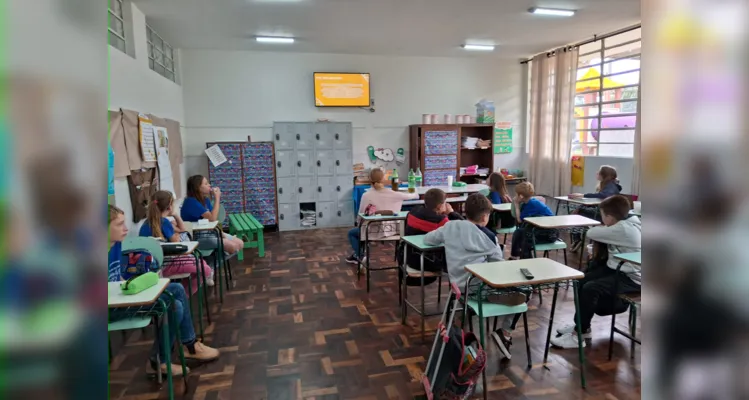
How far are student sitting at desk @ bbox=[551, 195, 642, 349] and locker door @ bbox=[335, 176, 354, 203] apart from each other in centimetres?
482

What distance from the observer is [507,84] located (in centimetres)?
842

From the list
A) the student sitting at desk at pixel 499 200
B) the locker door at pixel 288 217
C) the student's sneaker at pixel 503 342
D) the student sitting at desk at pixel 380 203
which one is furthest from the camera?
the locker door at pixel 288 217

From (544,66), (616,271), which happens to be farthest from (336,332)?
(544,66)

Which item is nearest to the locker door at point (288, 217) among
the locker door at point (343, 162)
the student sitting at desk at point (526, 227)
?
the locker door at point (343, 162)

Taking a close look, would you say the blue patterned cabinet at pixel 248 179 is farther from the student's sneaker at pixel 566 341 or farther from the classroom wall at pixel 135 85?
the student's sneaker at pixel 566 341

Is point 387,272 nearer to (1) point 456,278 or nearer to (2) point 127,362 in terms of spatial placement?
(1) point 456,278

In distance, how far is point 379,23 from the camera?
222 inches

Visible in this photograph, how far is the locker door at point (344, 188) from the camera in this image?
7496mm

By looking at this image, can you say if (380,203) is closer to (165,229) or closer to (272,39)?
(165,229)

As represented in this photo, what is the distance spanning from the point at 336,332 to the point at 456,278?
1.07 m

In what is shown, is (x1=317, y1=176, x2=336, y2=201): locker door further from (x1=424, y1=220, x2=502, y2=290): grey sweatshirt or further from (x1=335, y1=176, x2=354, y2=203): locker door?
(x1=424, y1=220, x2=502, y2=290): grey sweatshirt

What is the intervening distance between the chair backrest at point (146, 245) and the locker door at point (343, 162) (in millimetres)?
4702

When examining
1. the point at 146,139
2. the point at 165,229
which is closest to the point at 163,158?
the point at 146,139

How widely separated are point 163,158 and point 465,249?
4117mm
